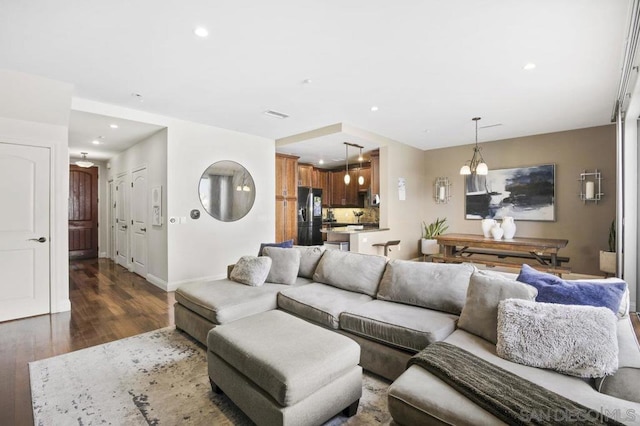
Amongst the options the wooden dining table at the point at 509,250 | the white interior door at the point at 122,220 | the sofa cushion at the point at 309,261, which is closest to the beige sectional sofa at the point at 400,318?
the sofa cushion at the point at 309,261

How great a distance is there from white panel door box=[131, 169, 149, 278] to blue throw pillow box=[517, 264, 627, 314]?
5.78m

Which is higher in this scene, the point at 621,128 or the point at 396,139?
the point at 396,139

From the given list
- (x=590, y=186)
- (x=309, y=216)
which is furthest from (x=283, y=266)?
(x=590, y=186)

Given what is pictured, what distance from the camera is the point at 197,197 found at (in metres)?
5.14

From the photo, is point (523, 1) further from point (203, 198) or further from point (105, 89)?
point (203, 198)

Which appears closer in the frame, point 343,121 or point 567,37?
point 567,37

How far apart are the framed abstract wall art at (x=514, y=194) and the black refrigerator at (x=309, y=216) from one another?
3.54 metres

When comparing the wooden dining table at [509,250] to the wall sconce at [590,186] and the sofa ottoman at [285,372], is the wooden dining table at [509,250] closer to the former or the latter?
the wall sconce at [590,186]

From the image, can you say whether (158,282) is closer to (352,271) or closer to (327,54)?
(352,271)

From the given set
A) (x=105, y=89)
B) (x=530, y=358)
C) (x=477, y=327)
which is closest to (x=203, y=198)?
(x=105, y=89)

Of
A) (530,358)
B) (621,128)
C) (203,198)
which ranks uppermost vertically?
(621,128)

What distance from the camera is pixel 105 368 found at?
246 centimetres

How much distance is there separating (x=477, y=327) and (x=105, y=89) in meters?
4.53

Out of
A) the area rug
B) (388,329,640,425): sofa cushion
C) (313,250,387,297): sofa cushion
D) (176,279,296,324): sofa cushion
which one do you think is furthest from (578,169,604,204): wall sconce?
(176,279,296,324): sofa cushion
